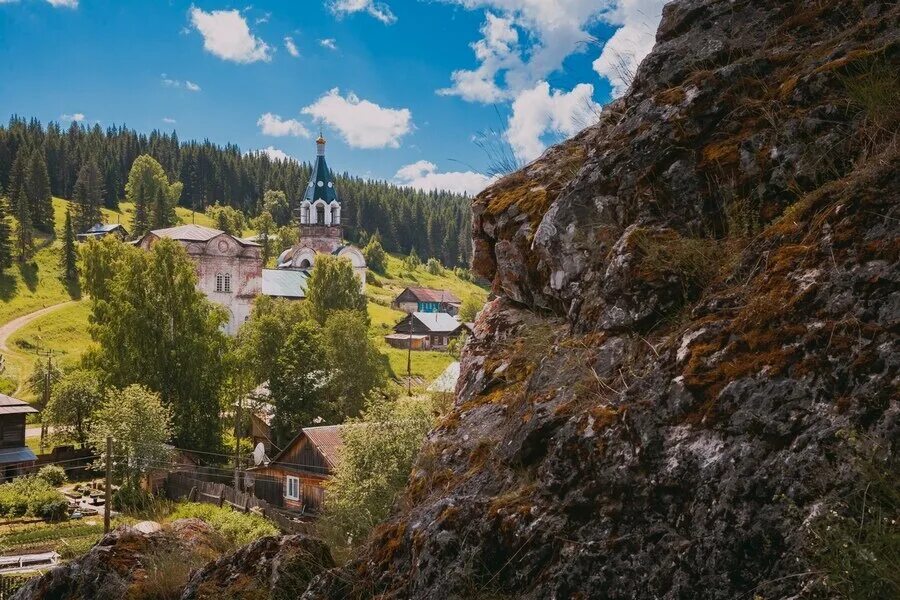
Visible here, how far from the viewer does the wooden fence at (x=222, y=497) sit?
27.2 m

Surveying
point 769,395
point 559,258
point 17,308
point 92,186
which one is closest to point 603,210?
point 559,258

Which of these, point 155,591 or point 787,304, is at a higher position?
point 787,304

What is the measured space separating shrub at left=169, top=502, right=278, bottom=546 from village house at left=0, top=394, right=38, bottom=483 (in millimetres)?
10048

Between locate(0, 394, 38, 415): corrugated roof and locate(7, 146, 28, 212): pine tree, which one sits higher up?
locate(7, 146, 28, 212): pine tree

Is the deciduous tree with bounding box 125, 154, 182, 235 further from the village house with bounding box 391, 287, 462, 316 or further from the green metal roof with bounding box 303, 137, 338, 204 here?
the village house with bounding box 391, 287, 462, 316

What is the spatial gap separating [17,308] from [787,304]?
77322 mm

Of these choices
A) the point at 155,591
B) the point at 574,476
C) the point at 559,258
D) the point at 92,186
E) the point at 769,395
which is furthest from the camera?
the point at 92,186

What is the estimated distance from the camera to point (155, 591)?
587 cm

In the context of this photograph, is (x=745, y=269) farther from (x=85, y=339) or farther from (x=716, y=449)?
(x=85, y=339)

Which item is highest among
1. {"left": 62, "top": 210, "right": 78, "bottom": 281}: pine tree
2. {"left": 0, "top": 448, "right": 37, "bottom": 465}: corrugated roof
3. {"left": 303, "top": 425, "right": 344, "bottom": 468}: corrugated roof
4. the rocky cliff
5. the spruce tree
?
the spruce tree

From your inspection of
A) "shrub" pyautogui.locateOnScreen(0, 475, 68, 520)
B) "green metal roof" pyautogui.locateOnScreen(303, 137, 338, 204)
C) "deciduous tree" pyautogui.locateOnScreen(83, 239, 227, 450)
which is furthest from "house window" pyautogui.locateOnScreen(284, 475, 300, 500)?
"green metal roof" pyautogui.locateOnScreen(303, 137, 338, 204)

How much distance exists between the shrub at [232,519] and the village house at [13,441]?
1005 centimetres

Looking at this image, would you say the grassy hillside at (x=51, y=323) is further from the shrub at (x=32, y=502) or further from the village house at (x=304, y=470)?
the village house at (x=304, y=470)

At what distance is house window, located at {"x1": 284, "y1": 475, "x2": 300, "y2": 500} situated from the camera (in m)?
31.7
